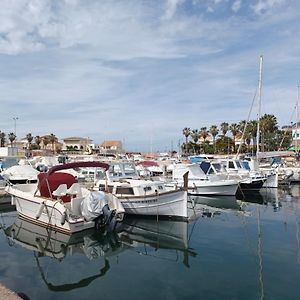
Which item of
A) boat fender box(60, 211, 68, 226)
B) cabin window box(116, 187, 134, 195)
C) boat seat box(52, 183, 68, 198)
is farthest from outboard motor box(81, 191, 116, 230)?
cabin window box(116, 187, 134, 195)

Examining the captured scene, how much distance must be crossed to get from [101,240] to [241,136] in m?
60.0

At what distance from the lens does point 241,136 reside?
7188 cm

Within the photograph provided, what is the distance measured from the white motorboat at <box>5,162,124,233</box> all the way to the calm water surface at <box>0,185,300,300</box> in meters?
0.60

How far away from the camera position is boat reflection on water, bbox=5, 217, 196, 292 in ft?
45.8

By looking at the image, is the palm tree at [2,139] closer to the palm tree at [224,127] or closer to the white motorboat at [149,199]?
the palm tree at [224,127]

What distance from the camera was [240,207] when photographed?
82.9 ft

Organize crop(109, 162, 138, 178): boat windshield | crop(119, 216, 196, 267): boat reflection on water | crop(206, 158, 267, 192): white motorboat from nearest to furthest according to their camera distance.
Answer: crop(119, 216, 196, 267): boat reflection on water < crop(109, 162, 138, 178): boat windshield < crop(206, 158, 267, 192): white motorboat

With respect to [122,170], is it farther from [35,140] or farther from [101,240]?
[35,140]

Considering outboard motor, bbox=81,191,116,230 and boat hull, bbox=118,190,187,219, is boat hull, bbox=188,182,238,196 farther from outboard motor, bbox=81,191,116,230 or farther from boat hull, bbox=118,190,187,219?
outboard motor, bbox=81,191,116,230

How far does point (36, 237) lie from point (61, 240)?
1.47 m

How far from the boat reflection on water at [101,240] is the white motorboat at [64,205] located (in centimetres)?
52

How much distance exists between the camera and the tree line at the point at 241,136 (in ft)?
270

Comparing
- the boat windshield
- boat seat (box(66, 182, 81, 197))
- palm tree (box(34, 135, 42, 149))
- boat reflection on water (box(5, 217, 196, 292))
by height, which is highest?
palm tree (box(34, 135, 42, 149))

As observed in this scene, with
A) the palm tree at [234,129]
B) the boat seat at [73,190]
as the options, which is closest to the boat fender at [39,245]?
the boat seat at [73,190]
